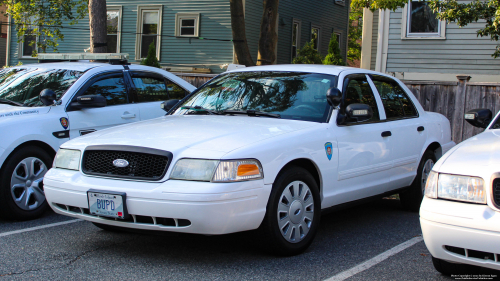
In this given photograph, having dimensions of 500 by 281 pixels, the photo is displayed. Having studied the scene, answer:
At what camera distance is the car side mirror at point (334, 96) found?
4.97 metres


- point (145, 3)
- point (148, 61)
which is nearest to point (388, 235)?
point (148, 61)

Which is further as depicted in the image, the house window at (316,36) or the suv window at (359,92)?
the house window at (316,36)

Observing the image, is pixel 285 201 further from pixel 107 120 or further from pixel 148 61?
pixel 148 61

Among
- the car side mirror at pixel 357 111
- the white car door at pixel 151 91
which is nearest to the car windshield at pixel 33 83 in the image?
the white car door at pixel 151 91

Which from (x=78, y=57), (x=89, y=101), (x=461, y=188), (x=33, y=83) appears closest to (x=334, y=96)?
(x=461, y=188)

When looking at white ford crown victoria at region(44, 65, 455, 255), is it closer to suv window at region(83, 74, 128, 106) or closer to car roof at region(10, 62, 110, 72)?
suv window at region(83, 74, 128, 106)

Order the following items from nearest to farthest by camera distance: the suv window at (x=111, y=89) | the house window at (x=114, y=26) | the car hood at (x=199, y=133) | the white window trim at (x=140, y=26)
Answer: the car hood at (x=199, y=133)
the suv window at (x=111, y=89)
the white window trim at (x=140, y=26)
the house window at (x=114, y=26)

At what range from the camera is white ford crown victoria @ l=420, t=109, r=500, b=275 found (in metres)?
3.28

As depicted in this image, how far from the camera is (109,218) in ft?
13.7

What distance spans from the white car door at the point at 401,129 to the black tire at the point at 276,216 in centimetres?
142

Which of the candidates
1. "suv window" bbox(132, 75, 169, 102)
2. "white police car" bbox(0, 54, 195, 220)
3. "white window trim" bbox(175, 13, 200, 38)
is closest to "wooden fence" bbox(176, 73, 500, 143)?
"white police car" bbox(0, 54, 195, 220)

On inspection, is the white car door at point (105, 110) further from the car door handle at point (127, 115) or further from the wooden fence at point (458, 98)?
the wooden fence at point (458, 98)

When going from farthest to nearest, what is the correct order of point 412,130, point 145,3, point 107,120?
point 145,3 < point 107,120 < point 412,130

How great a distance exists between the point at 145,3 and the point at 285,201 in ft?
58.3
